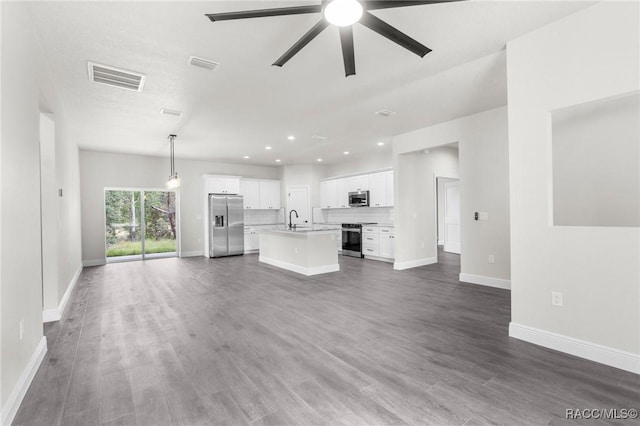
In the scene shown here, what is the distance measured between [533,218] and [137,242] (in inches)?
346

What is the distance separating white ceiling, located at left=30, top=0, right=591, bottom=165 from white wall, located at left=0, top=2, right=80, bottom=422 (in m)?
0.37

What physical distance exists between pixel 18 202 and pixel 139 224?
21.9 feet

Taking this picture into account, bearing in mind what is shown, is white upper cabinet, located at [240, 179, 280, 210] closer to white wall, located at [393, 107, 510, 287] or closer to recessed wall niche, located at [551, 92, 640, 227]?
white wall, located at [393, 107, 510, 287]

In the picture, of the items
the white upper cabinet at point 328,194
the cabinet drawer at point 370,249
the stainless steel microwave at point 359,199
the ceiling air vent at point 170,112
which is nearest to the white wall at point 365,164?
the white upper cabinet at point 328,194

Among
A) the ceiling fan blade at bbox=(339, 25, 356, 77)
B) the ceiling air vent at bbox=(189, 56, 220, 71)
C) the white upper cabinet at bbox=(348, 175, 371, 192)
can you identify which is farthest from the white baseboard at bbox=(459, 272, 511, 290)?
the ceiling air vent at bbox=(189, 56, 220, 71)

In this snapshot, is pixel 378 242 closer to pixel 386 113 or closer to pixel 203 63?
pixel 386 113

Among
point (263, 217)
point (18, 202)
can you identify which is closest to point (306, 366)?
point (18, 202)

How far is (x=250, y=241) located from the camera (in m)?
9.27

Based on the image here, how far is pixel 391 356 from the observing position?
2514 millimetres

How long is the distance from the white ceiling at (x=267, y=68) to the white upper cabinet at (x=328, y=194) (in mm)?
3354

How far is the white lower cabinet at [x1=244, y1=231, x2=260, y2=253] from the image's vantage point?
30.1 ft

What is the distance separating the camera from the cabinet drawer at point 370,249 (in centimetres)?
766

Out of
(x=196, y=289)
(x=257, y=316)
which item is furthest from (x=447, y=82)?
(x=196, y=289)

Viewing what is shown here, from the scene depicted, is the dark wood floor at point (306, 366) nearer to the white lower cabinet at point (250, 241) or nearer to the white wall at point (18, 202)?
the white wall at point (18, 202)
